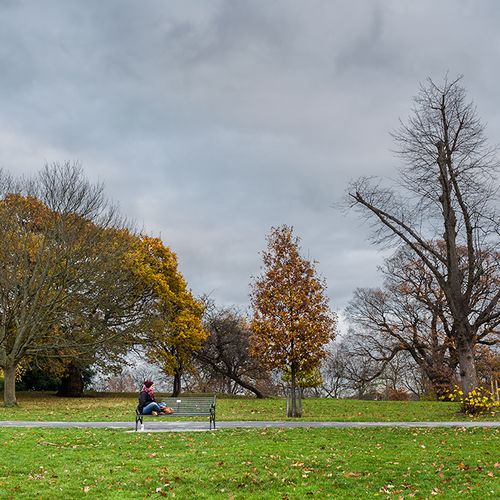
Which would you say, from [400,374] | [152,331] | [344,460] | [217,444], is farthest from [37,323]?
[400,374]

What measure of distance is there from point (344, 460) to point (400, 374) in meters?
45.5

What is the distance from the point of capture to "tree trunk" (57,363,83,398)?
1356 inches

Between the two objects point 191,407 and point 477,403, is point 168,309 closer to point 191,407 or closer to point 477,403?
point 191,407

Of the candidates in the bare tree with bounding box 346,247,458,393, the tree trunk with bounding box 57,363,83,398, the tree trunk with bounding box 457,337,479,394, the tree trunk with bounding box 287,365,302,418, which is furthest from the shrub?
the tree trunk with bounding box 287,365,302,418

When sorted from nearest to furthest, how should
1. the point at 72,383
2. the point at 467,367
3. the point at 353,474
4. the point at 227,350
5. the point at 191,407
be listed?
the point at 353,474
the point at 191,407
the point at 467,367
the point at 72,383
the point at 227,350

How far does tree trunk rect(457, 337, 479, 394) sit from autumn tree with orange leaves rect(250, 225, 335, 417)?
563 centimetres

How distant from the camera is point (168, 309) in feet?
114

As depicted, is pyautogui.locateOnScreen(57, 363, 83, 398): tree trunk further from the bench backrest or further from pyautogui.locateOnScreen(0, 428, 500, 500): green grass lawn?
pyautogui.locateOnScreen(0, 428, 500, 500): green grass lawn

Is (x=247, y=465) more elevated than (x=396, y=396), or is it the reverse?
(x=247, y=465)

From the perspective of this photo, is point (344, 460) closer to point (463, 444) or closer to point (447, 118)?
point (463, 444)

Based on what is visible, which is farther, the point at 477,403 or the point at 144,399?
the point at 477,403

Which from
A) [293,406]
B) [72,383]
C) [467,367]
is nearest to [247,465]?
[293,406]

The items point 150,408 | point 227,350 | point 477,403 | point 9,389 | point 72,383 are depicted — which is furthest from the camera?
point 227,350

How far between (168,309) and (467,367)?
1957 centimetres
